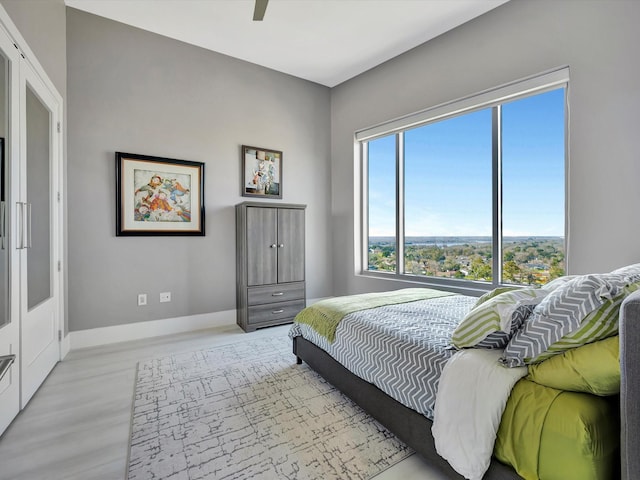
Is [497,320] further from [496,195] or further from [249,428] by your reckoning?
[496,195]

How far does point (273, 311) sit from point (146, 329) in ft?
4.38

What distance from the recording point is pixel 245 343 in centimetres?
310

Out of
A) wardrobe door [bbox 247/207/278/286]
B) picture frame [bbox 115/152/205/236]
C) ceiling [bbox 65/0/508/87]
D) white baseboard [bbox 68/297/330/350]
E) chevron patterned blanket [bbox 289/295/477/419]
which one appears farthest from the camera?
wardrobe door [bbox 247/207/278/286]

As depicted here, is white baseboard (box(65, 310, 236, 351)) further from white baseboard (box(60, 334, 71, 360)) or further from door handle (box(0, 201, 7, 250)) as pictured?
door handle (box(0, 201, 7, 250))

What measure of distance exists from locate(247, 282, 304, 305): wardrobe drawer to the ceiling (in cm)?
274

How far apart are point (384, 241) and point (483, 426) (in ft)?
10.2

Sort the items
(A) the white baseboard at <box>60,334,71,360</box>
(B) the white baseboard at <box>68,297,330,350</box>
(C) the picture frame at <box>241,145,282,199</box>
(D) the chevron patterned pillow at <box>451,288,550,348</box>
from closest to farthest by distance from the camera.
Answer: (D) the chevron patterned pillow at <box>451,288,550,348</box> → (A) the white baseboard at <box>60,334,71,360</box> → (B) the white baseboard at <box>68,297,330,350</box> → (C) the picture frame at <box>241,145,282,199</box>

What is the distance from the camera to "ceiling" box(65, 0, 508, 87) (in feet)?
9.29

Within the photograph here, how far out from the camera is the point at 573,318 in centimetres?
103

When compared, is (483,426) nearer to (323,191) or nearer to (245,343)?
(245,343)

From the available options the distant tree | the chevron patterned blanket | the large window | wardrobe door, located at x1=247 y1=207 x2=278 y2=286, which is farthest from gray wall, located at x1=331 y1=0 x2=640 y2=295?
wardrobe door, located at x1=247 y1=207 x2=278 y2=286

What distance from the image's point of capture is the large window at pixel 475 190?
8.89 ft

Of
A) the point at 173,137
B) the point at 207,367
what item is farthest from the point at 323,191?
the point at 207,367

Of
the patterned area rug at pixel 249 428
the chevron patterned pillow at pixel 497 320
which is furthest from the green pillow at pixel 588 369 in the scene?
the patterned area rug at pixel 249 428
